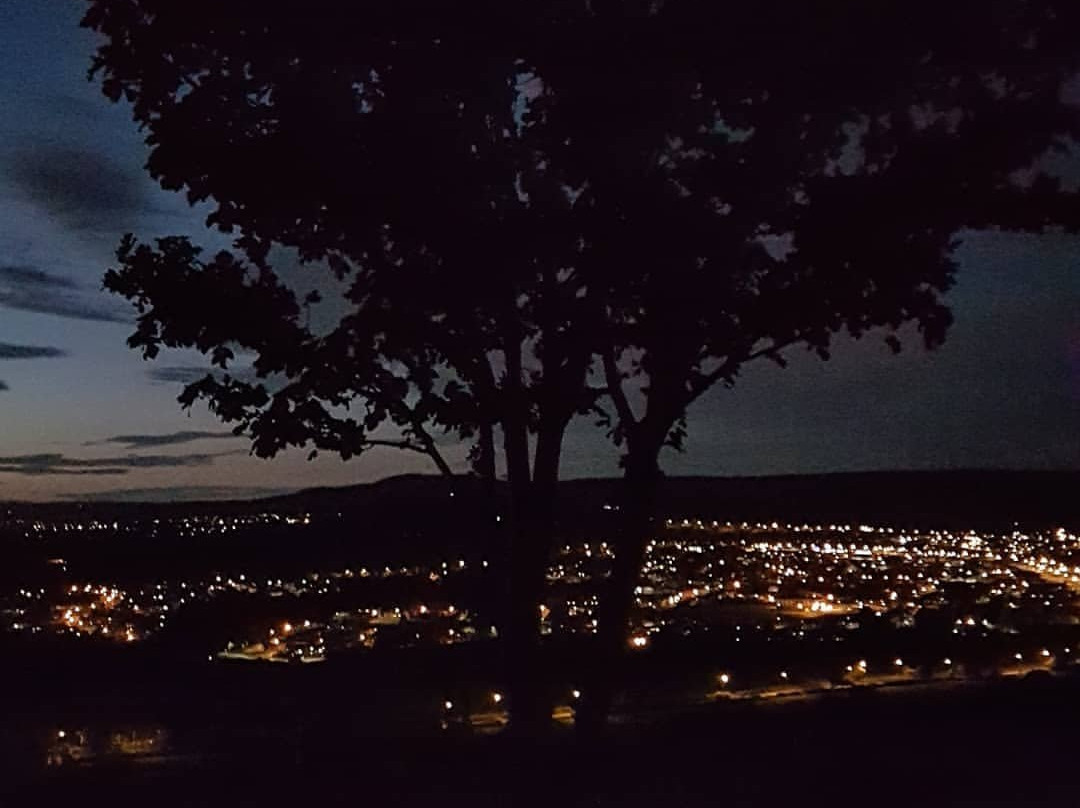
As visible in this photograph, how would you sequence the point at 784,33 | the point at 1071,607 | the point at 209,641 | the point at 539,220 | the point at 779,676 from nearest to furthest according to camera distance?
the point at 784,33 < the point at 539,220 < the point at 779,676 < the point at 209,641 < the point at 1071,607

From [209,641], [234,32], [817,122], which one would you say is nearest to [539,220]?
[817,122]

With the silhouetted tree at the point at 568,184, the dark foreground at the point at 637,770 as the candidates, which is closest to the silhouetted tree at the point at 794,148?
the silhouetted tree at the point at 568,184

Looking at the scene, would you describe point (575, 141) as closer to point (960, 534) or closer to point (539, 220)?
point (539, 220)

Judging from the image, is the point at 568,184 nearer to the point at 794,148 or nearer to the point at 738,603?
the point at 794,148

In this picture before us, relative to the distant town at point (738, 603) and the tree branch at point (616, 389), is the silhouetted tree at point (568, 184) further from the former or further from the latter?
the distant town at point (738, 603)

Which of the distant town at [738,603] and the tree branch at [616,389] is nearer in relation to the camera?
the tree branch at [616,389]

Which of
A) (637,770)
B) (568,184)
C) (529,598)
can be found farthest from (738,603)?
(568,184)

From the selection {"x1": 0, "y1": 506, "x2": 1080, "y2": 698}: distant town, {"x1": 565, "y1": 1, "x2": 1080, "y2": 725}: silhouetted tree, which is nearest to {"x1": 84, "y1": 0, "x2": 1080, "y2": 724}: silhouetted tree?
{"x1": 565, "y1": 1, "x2": 1080, "y2": 725}: silhouetted tree
